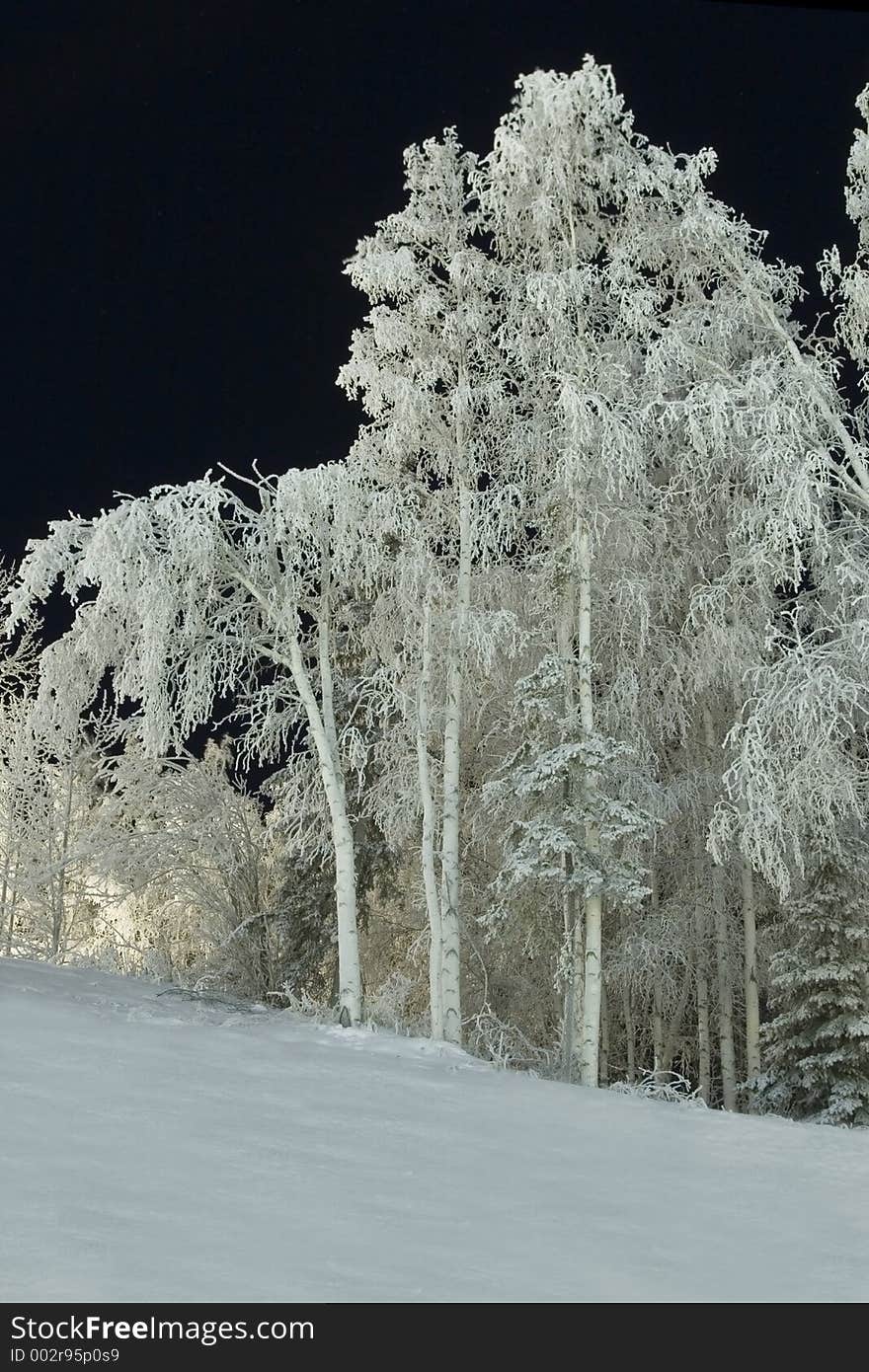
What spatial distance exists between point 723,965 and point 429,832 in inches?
176

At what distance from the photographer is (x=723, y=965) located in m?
15.1

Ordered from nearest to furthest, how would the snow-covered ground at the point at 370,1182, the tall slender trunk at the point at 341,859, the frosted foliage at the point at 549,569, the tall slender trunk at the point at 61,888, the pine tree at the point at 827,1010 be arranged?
the snow-covered ground at the point at 370,1182
the frosted foliage at the point at 549,569
the tall slender trunk at the point at 341,859
the pine tree at the point at 827,1010
the tall slender trunk at the point at 61,888

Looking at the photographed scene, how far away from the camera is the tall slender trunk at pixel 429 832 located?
12780 mm

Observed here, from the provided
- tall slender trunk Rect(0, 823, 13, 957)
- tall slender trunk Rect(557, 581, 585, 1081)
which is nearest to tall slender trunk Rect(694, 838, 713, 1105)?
tall slender trunk Rect(557, 581, 585, 1081)

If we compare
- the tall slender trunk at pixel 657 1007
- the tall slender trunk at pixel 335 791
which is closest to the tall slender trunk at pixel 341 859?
the tall slender trunk at pixel 335 791

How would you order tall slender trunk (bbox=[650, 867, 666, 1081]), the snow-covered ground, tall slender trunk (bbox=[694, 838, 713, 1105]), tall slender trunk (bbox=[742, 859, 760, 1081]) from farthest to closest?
tall slender trunk (bbox=[650, 867, 666, 1081]) < tall slender trunk (bbox=[694, 838, 713, 1105]) < tall slender trunk (bbox=[742, 859, 760, 1081]) < the snow-covered ground

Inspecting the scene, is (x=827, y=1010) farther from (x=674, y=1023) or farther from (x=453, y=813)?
(x=453, y=813)

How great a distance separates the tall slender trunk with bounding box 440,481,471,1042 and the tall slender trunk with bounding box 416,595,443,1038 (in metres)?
0.08

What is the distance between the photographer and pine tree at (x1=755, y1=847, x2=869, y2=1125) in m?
14.5

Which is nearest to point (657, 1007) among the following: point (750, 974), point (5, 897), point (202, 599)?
point (750, 974)

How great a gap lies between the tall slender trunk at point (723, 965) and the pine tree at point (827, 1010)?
64 cm

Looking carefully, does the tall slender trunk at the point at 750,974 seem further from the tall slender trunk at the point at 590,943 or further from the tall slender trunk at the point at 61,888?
the tall slender trunk at the point at 61,888

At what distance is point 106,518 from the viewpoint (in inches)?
453

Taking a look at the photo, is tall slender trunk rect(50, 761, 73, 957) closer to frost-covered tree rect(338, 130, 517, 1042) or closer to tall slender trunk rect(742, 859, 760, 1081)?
frost-covered tree rect(338, 130, 517, 1042)
